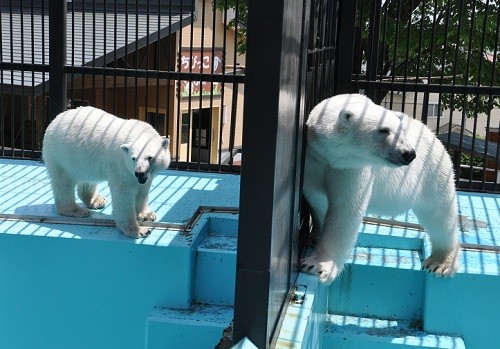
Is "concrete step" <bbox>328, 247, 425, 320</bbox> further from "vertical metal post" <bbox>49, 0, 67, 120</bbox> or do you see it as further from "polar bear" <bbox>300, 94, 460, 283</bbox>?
"vertical metal post" <bbox>49, 0, 67, 120</bbox>

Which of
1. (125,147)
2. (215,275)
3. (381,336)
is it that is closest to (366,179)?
(381,336)

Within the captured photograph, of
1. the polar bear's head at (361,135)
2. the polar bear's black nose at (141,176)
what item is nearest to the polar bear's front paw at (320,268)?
the polar bear's head at (361,135)

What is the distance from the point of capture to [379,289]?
12.2ft

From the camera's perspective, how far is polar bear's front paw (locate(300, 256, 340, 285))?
3211 mm

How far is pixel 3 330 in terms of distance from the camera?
3.80 m

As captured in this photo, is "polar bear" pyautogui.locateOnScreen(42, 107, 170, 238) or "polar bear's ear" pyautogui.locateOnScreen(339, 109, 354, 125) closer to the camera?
"polar bear's ear" pyautogui.locateOnScreen(339, 109, 354, 125)

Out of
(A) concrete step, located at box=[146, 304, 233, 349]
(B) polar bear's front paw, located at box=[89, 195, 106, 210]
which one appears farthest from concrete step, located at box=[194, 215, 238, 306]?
(B) polar bear's front paw, located at box=[89, 195, 106, 210]

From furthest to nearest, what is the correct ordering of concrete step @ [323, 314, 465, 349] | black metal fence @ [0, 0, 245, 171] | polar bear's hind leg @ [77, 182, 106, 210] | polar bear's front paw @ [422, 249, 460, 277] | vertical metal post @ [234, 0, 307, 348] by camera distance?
black metal fence @ [0, 0, 245, 171], polar bear's hind leg @ [77, 182, 106, 210], polar bear's front paw @ [422, 249, 460, 277], concrete step @ [323, 314, 465, 349], vertical metal post @ [234, 0, 307, 348]

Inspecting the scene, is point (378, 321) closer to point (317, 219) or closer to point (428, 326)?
point (428, 326)

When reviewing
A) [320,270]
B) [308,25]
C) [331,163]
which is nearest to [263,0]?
[308,25]

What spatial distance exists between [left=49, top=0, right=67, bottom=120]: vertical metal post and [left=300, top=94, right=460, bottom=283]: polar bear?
2.65 m

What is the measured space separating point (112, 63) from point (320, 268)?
774 cm

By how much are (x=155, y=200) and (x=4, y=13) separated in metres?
8.79

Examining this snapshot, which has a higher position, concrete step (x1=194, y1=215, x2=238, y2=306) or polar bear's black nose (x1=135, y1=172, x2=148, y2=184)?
polar bear's black nose (x1=135, y1=172, x2=148, y2=184)
